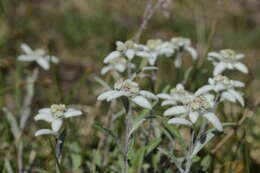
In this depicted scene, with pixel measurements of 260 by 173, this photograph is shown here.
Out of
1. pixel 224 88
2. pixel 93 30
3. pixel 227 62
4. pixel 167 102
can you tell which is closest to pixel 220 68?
pixel 227 62

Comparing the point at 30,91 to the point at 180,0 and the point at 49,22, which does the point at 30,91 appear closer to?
the point at 49,22

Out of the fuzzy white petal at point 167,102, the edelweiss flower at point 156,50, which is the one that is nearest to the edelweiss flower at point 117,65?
the edelweiss flower at point 156,50

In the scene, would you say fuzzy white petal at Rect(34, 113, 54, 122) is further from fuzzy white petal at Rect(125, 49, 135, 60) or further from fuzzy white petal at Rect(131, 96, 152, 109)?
fuzzy white petal at Rect(125, 49, 135, 60)

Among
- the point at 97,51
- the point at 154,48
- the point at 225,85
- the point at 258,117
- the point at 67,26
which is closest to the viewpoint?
the point at 225,85

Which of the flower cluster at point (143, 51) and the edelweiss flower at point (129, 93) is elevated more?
the flower cluster at point (143, 51)

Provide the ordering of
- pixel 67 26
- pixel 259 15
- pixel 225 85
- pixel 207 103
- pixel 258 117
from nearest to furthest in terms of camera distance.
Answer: pixel 207 103 < pixel 225 85 < pixel 258 117 < pixel 67 26 < pixel 259 15

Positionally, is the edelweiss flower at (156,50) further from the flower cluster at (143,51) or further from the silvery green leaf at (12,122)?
the silvery green leaf at (12,122)

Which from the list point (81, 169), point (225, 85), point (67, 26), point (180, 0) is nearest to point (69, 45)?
point (67, 26)

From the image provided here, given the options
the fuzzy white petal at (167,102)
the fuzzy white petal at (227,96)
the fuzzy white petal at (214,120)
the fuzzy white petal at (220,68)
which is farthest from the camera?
the fuzzy white petal at (220,68)

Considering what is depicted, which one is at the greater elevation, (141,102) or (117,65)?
(117,65)

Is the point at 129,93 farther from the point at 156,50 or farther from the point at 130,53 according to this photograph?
the point at 156,50

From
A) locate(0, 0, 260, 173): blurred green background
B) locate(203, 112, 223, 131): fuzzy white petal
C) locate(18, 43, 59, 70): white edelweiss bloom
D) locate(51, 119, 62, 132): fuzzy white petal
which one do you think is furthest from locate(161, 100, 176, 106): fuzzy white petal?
locate(0, 0, 260, 173): blurred green background
